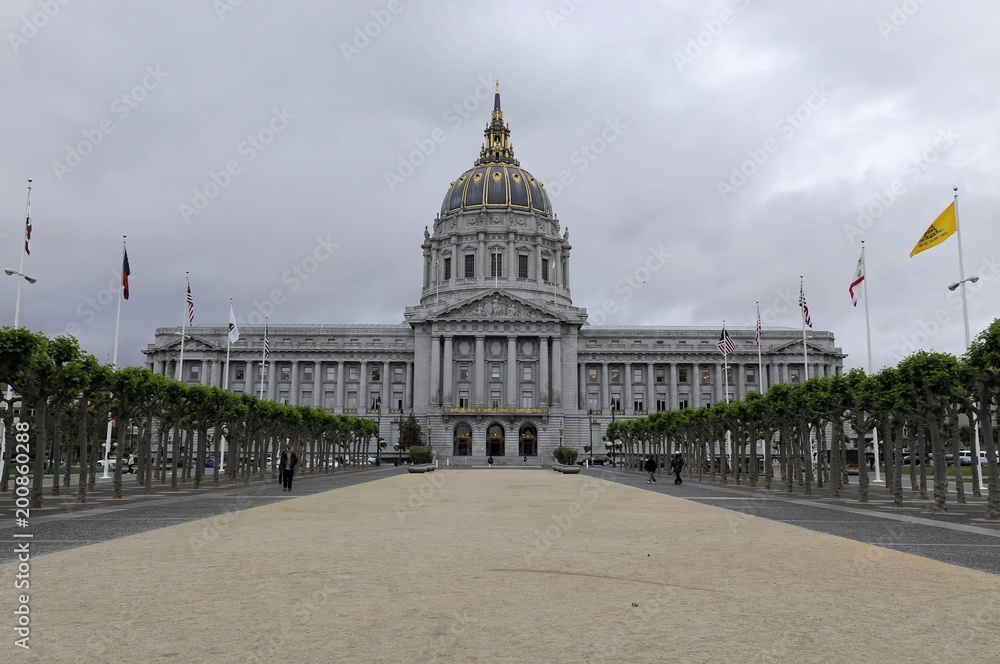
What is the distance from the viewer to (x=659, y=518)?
26.4 metres

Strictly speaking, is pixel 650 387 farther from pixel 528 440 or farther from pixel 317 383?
pixel 317 383

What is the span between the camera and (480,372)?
421ft

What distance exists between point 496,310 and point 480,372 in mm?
10143

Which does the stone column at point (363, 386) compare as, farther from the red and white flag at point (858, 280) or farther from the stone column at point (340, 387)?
the red and white flag at point (858, 280)

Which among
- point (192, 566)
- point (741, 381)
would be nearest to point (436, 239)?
point (741, 381)

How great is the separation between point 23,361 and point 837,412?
34.8 metres

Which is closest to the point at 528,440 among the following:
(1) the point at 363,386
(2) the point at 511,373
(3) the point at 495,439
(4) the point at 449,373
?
(3) the point at 495,439

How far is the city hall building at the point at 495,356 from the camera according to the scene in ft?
419

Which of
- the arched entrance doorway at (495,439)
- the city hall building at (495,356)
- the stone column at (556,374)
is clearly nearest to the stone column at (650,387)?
the city hall building at (495,356)

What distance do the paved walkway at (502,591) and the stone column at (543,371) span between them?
337 ft

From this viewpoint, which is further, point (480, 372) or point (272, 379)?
point (272, 379)

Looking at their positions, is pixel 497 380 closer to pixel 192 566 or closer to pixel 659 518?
pixel 659 518

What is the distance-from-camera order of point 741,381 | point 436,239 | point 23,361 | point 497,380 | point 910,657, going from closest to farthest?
point 910,657
point 23,361
point 497,380
point 741,381
point 436,239

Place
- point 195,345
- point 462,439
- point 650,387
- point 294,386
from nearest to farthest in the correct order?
point 462,439, point 195,345, point 294,386, point 650,387
